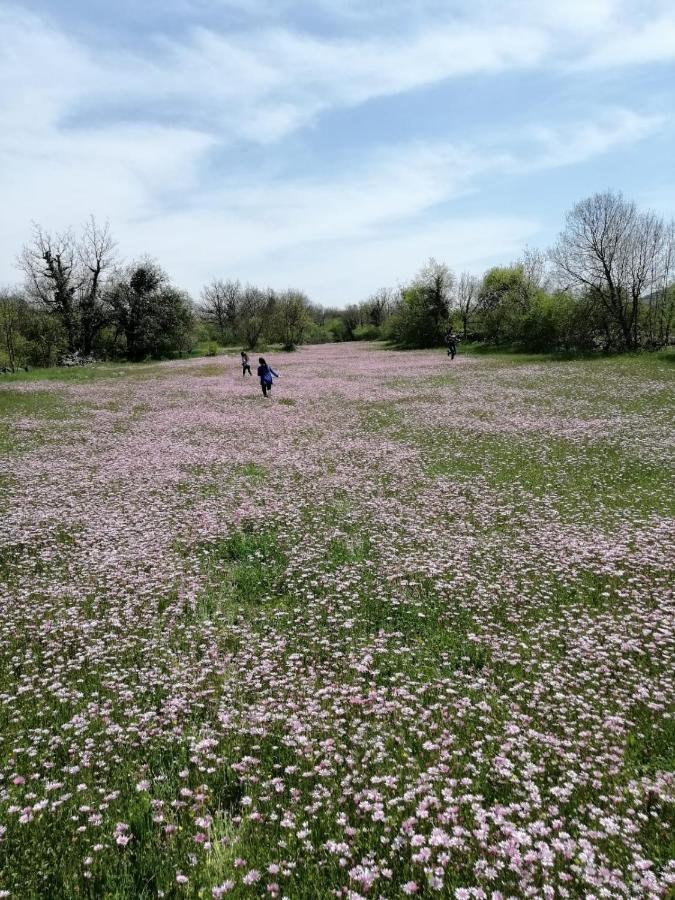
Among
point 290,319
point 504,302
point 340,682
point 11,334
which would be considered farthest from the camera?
point 290,319

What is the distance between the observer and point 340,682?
6492mm

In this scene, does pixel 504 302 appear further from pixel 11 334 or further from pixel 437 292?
pixel 11 334

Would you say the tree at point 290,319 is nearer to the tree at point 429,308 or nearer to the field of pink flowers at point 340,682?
the tree at point 429,308

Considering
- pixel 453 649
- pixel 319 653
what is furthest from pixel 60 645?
Answer: pixel 453 649

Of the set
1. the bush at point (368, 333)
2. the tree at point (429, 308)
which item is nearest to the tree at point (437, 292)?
the tree at point (429, 308)

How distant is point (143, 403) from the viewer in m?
33.0

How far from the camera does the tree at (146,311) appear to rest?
66250 mm

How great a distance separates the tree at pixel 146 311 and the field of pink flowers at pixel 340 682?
54.7 meters

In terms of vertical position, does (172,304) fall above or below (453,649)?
above

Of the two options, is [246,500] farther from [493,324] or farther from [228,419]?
[493,324]

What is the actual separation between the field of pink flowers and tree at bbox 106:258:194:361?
5467 centimetres

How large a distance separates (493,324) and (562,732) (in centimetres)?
6990

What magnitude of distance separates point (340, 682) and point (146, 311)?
67.7m

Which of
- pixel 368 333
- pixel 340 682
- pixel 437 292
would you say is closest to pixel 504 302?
pixel 437 292
